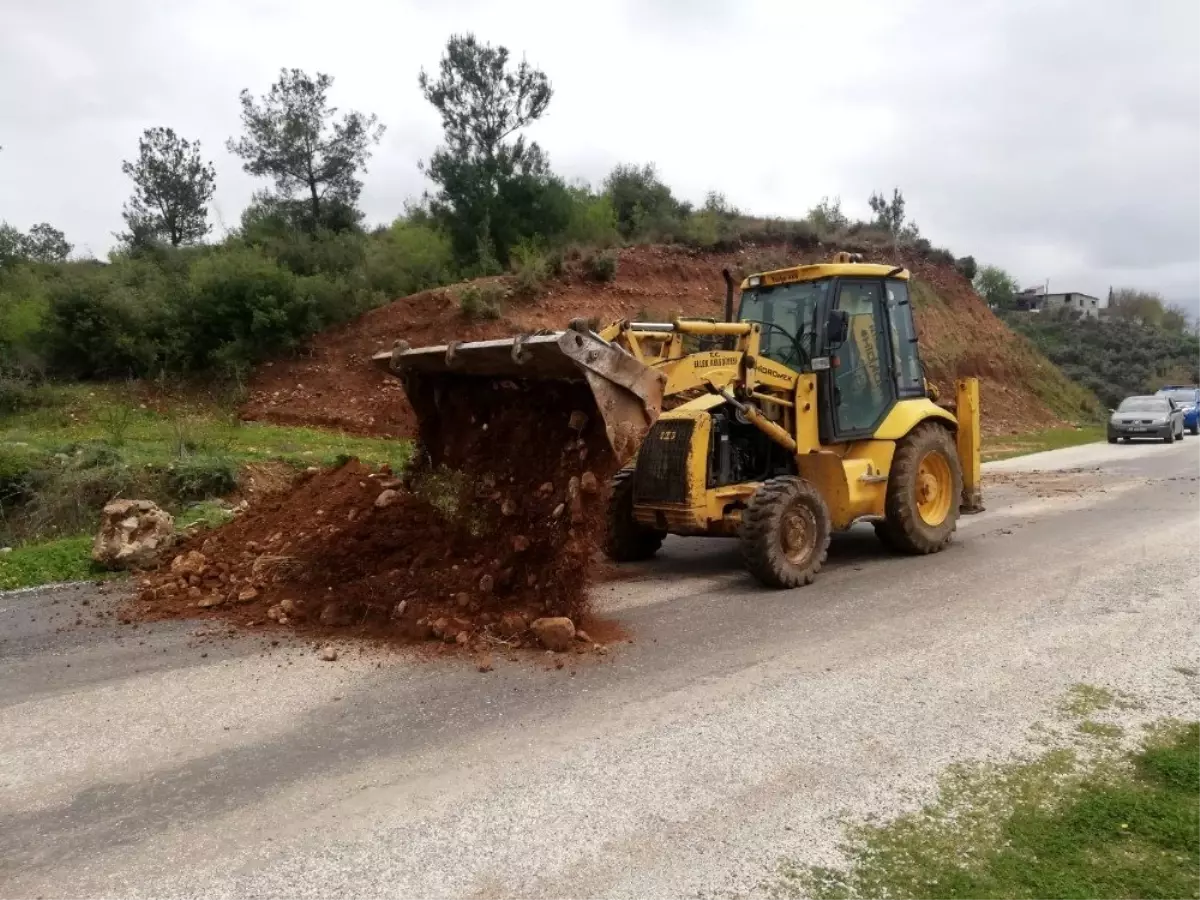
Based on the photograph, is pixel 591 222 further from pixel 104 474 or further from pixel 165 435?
pixel 104 474

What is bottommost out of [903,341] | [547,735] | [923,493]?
[547,735]

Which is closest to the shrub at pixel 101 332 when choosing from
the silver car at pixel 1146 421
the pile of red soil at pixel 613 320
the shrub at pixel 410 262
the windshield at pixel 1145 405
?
the pile of red soil at pixel 613 320

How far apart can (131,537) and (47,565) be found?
0.89 metres

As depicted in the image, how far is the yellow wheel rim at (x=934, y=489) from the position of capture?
9.67 metres

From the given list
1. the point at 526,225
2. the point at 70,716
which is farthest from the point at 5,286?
the point at 70,716

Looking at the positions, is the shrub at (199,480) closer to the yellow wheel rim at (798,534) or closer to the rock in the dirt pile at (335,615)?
the rock in the dirt pile at (335,615)

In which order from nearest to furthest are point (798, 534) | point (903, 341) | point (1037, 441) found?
1. point (798, 534)
2. point (903, 341)
3. point (1037, 441)

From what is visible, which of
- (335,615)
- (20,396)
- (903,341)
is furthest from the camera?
(20,396)

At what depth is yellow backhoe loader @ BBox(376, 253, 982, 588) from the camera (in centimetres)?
789

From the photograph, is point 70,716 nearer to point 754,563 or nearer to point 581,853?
point 581,853

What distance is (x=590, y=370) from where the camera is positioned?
6238 mm

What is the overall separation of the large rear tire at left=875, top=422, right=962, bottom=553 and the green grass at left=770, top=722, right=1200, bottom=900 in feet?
15.6

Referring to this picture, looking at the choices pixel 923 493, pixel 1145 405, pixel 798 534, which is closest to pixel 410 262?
pixel 923 493

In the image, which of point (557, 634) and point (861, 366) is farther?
point (861, 366)
